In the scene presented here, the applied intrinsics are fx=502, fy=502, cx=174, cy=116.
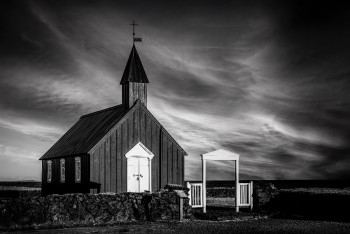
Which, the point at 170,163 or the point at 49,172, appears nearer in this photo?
the point at 170,163

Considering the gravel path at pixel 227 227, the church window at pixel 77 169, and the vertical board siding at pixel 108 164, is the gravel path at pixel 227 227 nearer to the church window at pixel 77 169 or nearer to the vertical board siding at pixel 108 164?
the vertical board siding at pixel 108 164

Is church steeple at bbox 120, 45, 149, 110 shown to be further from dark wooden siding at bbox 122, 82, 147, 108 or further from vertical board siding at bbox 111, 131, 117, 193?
vertical board siding at bbox 111, 131, 117, 193

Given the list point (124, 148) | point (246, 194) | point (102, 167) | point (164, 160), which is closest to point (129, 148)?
point (124, 148)

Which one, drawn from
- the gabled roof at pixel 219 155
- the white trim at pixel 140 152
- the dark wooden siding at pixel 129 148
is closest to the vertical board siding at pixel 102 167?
the dark wooden siding at pixel 129 148

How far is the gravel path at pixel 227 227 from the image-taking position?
63.7 ft

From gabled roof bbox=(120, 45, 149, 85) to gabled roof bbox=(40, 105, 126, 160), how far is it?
84.5 inches

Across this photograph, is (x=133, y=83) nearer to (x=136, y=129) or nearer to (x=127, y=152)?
(x=136, y=129)

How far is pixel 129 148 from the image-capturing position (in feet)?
103

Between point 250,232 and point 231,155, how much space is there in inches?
362

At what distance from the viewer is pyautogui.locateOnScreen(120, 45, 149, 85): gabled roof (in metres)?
33.6

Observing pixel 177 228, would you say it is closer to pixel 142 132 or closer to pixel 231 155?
pixel 231 155

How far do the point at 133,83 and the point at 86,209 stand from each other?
13.3 meters

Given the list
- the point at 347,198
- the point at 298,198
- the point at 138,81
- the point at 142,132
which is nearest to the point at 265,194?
the point at 298,198

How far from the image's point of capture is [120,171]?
3083cm
